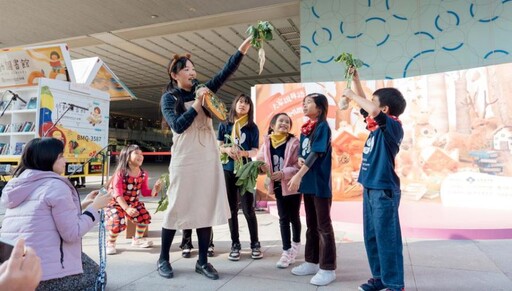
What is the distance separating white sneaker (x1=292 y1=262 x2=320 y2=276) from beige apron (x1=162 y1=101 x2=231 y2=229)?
0.73 metres

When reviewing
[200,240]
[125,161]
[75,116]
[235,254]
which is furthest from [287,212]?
[75,116]

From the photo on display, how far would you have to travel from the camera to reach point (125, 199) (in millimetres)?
3816

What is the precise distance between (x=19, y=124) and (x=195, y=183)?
6.92 meters

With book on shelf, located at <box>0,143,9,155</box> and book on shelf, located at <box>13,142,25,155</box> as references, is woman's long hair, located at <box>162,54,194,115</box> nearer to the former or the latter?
book on shelf, located at <box>13,142,25,155</box>

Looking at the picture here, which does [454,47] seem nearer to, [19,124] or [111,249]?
[111,249]

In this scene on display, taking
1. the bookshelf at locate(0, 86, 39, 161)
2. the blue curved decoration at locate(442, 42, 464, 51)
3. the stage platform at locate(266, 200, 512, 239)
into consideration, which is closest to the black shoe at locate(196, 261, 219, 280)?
the stage platform at locate(266, 200, 512, 239)

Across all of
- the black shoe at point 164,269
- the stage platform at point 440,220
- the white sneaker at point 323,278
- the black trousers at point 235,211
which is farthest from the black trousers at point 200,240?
the stage platform at point 440,220

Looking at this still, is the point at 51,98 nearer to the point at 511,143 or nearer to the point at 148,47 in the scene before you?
the point at 148,47

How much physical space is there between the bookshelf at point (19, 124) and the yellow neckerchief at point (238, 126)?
5.86m

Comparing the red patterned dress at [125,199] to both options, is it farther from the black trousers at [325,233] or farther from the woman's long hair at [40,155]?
the black trousers at [325,233]

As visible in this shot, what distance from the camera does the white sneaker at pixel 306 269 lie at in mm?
2850

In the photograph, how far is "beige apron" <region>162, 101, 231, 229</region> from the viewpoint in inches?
106

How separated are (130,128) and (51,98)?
27.8 metres

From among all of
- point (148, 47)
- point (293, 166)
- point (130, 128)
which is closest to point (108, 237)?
point (293, 166)
